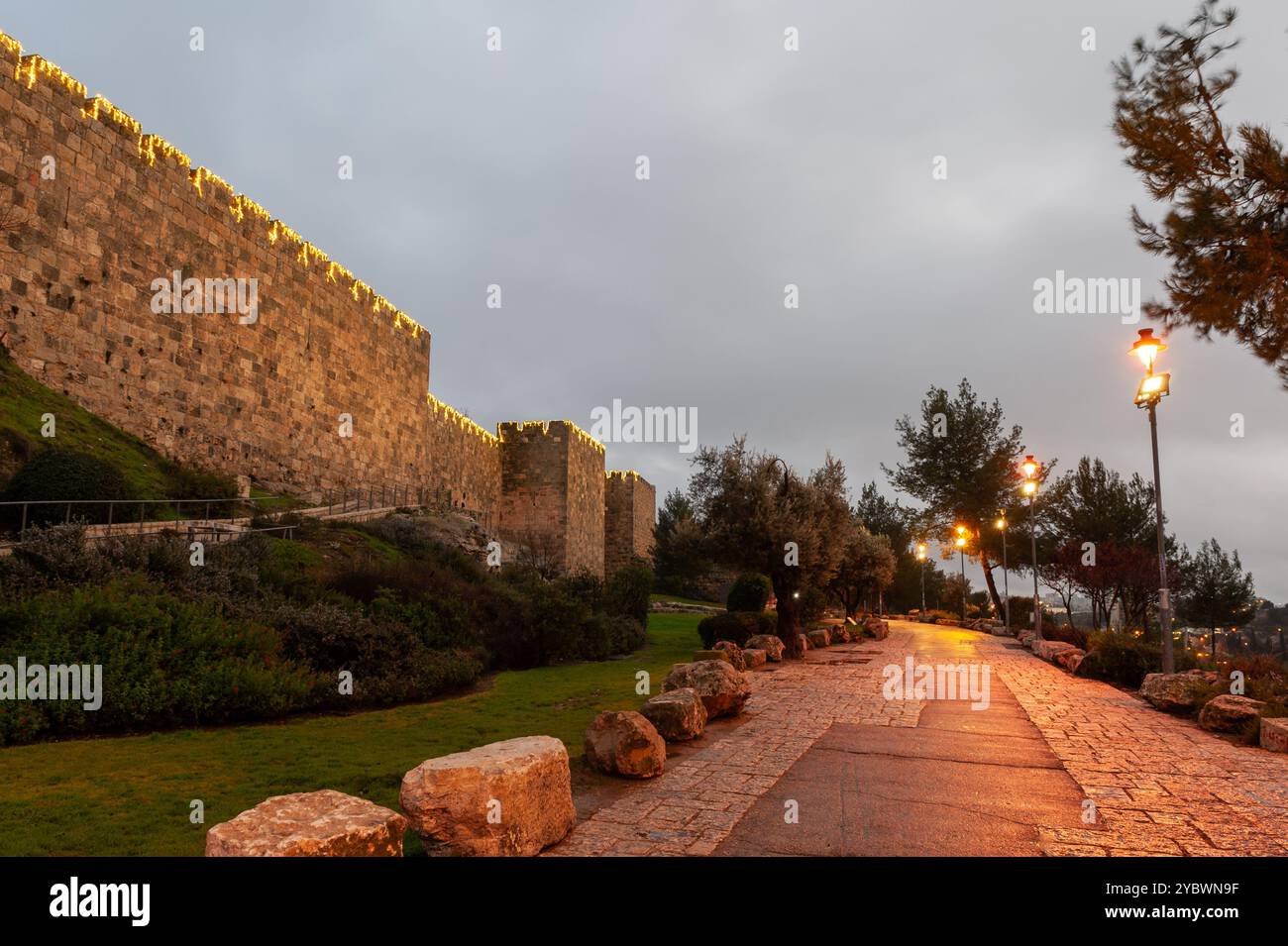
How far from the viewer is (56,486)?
11562 mm

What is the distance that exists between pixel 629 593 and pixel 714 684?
38.2 ft

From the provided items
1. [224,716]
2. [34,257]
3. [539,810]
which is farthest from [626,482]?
[539,810]

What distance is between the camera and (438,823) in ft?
12.4

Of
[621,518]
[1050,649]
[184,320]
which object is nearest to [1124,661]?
[1050,649]

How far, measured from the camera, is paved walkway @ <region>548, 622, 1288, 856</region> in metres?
4.29

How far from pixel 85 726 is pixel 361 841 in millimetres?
5793

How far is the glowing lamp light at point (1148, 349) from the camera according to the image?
437 inches

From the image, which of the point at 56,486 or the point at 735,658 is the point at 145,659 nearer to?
the point at 56,486

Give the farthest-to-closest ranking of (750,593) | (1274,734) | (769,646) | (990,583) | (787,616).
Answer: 1. (990,583)
2. (750,593)
3. (787,616)
4. (769,646)
5. (1274,734)

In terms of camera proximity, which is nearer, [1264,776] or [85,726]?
[1264,776]

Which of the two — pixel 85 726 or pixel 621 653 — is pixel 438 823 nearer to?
pixel 85 726

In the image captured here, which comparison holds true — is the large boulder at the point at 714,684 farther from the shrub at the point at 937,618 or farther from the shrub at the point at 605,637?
the shrub at the point at 937,618

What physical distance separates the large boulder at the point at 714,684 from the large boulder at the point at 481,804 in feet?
14.3

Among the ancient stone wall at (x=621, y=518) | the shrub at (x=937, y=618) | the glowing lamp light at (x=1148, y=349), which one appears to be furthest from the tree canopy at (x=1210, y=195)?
the ancient stone wall at (x=621, y=518)
